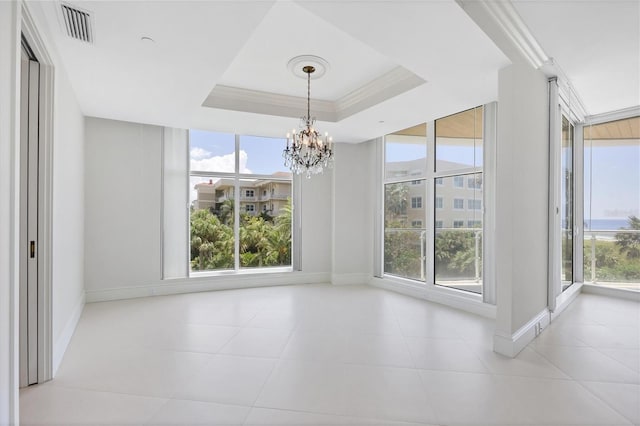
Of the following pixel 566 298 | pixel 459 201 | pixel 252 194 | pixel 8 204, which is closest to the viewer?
pixel 8 204

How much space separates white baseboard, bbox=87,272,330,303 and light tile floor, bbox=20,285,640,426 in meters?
0.54

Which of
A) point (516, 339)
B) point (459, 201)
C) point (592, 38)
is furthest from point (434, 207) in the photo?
point (592, 38)

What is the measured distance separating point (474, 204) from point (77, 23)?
4.65m

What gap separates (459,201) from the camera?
4.70 metres

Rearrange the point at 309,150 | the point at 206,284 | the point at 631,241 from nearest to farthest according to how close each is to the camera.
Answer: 1. the point at 309,150
2. the point at 631,241
3. the point at 206,284

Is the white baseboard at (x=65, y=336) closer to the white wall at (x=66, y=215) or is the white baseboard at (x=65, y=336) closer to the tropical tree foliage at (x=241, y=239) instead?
the white wall at (x=66, y=215)

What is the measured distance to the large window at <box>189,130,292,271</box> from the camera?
18.4ft

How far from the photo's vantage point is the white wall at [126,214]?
15.6 ft

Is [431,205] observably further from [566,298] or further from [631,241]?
[631,241]

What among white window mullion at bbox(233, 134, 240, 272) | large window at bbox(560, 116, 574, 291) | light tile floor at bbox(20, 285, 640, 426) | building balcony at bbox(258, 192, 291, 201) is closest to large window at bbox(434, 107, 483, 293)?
light tile floor at bbox(20, 285, 640, 426)

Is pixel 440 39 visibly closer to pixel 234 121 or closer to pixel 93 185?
pixel 234 121

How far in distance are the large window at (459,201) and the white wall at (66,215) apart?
4.65 meters

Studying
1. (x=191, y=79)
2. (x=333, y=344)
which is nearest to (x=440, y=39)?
(x=191, y=79)

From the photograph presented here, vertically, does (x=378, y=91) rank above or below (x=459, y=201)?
above
